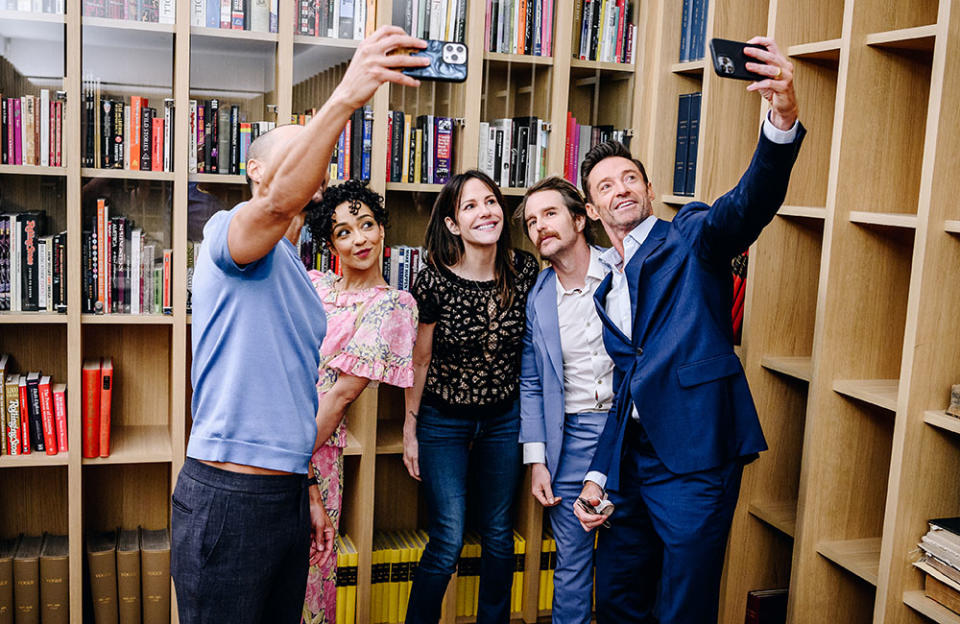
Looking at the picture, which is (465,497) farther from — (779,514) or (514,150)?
(514,150)

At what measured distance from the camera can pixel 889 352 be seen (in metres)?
2.55

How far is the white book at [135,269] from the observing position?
114 inches

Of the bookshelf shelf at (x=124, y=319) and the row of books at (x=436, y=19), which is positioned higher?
the row of books at (x=436, y=19)

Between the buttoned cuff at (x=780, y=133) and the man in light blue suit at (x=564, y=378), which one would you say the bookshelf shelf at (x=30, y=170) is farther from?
the buttoned cuff at (x=780, y=133)

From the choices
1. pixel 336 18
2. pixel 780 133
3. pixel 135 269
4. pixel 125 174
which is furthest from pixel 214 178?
pixel 780 133

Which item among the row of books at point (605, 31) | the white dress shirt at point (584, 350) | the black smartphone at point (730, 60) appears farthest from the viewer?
the row of books at point (605, 31)

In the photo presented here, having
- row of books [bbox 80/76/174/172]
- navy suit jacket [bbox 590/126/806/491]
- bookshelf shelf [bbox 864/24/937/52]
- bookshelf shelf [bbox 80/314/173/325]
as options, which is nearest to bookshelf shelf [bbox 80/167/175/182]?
row of books [bbox 80/76/174/172]

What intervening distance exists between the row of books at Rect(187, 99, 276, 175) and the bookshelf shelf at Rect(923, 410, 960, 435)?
6.82 ft

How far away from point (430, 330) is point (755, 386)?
1.01 meters

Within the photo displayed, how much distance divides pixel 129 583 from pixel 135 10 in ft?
6.04

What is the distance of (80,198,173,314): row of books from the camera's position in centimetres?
284

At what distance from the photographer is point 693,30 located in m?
3.16

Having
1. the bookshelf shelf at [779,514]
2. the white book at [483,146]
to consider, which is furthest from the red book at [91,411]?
the bookshelf shelf at [779,514]

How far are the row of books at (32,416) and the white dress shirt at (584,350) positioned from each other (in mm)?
1579
